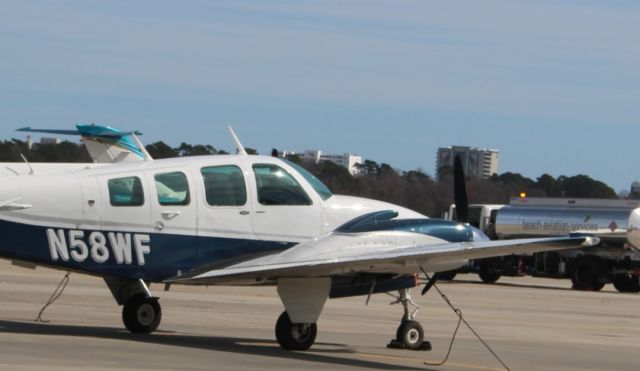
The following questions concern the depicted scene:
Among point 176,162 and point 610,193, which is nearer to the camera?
point 176,162

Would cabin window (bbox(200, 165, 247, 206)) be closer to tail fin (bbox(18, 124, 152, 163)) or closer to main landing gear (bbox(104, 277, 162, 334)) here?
main landing gear (bbox(104, 277, 162, 334))

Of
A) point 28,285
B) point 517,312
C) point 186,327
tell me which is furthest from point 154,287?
point 186,327

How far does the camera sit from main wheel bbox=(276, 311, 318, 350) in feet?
56.0

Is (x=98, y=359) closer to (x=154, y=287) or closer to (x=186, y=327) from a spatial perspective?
(x=186, y=327)

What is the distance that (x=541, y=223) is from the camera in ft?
154

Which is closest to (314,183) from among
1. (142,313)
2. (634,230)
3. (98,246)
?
(142,313)

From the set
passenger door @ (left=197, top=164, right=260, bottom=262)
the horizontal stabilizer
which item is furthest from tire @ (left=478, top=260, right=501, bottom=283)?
the horizontal stabilizer

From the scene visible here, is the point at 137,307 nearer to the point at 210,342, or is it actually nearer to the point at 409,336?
the point at 210,342

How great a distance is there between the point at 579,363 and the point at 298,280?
4.24 metres

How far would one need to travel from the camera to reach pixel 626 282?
4544cm

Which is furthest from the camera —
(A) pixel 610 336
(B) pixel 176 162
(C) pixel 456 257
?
(A) pixel 610 336

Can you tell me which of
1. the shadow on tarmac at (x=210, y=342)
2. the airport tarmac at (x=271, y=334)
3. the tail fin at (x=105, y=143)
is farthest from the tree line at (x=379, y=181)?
the shadow on tarmac at (x=210, y=342)

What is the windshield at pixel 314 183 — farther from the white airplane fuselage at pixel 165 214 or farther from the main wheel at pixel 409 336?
the main wheel at pixel 409 336

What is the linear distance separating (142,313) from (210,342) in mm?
1075
